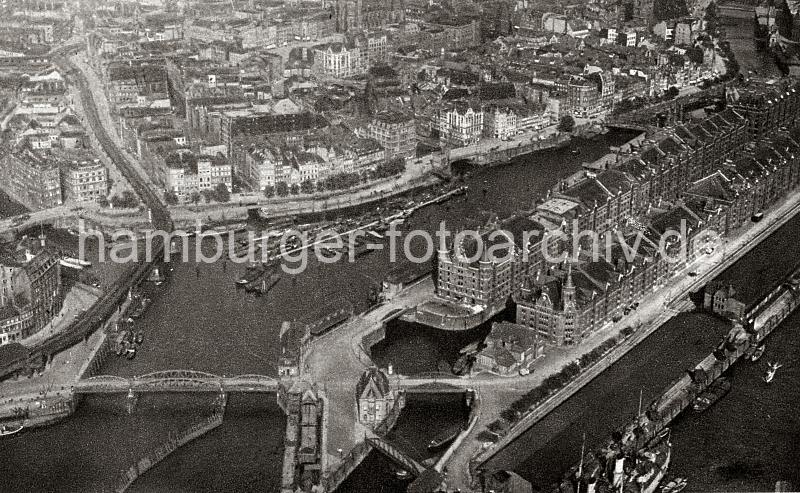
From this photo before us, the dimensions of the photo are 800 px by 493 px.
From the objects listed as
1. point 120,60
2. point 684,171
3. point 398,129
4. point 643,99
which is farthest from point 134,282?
point 643,99

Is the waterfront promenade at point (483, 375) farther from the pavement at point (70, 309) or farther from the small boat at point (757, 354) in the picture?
the pavement at point (70, 309)

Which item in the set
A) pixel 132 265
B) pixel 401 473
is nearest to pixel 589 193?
pixel 132 265

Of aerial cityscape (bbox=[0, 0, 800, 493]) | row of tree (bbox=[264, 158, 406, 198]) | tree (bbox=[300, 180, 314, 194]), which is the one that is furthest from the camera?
tree (bbox=[300, 180, 314, 194])

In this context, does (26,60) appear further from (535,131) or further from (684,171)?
(684,171)

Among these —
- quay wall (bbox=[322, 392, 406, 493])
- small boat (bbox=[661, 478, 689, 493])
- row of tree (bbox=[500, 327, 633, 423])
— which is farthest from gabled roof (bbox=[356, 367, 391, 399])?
small boat (bbox=[661, 478, 689, 493])

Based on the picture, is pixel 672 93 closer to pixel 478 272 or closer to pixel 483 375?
pixel 478 272

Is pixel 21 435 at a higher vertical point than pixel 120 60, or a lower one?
lower

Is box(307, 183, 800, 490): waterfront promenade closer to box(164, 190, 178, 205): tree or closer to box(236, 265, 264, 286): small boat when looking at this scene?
box(236, 265, 264, 286): small boat
